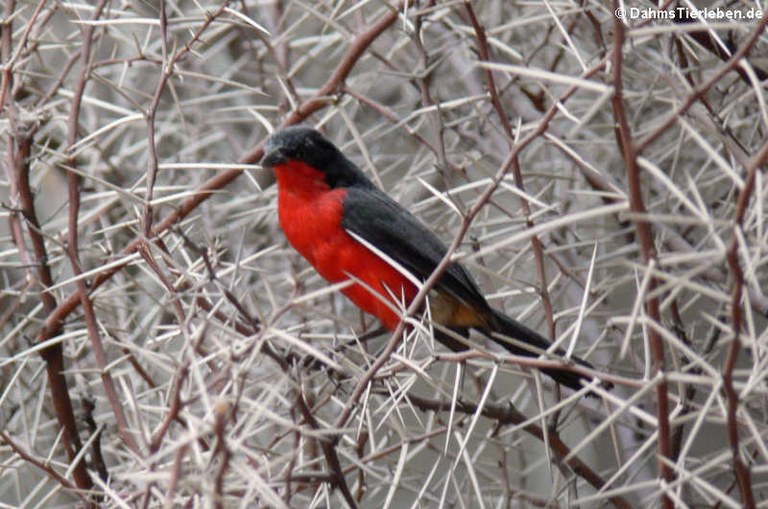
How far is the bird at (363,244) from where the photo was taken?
3.33m

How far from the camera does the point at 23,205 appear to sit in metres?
2.72

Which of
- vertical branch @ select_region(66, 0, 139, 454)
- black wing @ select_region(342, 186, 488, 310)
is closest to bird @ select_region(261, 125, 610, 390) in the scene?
black wing @ select_region(342, 186, 488, 310)

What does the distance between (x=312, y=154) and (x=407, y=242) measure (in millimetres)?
390

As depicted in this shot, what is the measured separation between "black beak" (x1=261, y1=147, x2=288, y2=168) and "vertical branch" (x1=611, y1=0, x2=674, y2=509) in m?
1.53

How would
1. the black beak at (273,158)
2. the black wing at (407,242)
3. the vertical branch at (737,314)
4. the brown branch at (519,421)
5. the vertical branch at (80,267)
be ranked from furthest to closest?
the black wing at (407,242), the black beak at (273,158), the brown branch at (519,421), the vertical branch at (80,267), the vertical branch at (737,314)

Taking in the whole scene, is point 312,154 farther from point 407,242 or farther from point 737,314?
→ point 737,314

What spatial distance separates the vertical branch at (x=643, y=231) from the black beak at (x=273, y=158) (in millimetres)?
1529

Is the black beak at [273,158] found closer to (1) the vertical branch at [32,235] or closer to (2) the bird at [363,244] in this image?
(2) the bird at [363,244]

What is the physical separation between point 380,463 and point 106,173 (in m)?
1.38

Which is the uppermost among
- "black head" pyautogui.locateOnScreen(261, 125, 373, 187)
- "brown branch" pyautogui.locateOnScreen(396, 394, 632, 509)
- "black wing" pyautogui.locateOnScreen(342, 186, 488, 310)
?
"black head" pyautogui.locateOnScreen(261, 125, 373, 187)

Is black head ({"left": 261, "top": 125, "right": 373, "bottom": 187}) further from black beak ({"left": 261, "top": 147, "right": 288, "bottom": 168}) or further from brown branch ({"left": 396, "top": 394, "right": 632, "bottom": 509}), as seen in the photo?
brown branch ({"left": 396, "top": 394, "right": 632, "bottom": 509})

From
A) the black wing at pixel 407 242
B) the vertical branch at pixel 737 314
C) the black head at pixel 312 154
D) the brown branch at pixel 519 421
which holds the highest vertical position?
the vertical branch at pixel 737 314

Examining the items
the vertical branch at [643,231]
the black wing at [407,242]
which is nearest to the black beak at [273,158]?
the black wing at [407,242]

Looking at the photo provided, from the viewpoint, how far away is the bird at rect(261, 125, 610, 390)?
333 centimetres
